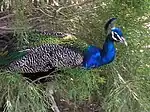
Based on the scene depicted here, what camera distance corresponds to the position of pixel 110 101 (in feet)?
5.29

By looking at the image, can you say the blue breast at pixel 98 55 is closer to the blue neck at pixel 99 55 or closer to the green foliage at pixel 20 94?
the blue neck at pixel 99 55

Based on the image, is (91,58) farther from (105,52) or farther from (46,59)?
(46,59)

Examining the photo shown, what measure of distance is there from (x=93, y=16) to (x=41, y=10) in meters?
0.21

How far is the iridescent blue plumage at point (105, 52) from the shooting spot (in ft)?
5.30

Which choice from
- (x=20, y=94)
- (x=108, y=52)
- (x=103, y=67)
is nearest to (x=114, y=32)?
(x=108, y=52)

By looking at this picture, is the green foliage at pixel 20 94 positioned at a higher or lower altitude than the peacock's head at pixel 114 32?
lower

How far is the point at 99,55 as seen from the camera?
5.45 feet

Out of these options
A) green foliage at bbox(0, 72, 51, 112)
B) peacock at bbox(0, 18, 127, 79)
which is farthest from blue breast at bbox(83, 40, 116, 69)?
green foliage at bbox(0, 72, 51, 112)

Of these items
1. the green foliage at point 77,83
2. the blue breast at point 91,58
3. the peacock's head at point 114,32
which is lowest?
the green foliage at point 77,83

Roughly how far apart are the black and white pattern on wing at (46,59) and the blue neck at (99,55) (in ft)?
0.14

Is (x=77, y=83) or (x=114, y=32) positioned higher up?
(x=114, y=32)

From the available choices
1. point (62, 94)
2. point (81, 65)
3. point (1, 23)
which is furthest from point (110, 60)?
point (1, 23)

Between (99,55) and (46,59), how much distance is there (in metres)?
0.20

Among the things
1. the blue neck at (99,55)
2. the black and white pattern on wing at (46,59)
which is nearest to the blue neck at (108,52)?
the blue neck at (99,55)
